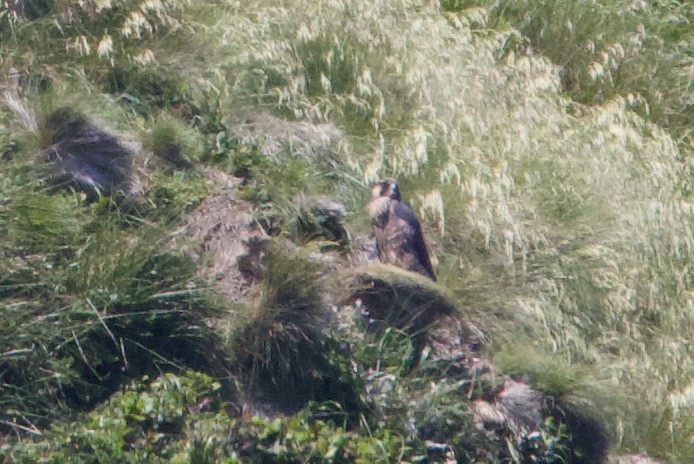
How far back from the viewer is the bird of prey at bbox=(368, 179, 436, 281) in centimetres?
559

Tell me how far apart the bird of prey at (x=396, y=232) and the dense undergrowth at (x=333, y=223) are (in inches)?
9.3

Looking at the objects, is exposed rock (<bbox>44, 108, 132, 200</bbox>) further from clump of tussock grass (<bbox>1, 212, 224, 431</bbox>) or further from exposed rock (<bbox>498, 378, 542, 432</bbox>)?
exposed rock (<bbox>498, 378, 542, 432</bbox>)

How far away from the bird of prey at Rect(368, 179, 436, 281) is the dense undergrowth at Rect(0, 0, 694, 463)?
235 mm

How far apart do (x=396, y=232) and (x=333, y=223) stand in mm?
467

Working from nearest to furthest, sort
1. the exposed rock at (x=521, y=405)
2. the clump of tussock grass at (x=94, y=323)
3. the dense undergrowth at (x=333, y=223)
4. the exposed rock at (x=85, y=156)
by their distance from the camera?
the clump of tussock grass at (x=94, y=323), the dense undergrowth at (x=333, y=223), the exposed rock at (x=521, y=405), the exposed rock at (x=85, y=156)

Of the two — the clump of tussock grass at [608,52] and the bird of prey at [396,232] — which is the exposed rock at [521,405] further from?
the clump of tussock grass at [608,52]

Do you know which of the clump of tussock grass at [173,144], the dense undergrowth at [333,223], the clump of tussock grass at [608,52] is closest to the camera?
the dense undergrowth at [333,223]

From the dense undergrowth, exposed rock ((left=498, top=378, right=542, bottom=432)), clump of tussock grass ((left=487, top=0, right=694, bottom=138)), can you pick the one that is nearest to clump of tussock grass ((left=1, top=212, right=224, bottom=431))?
the dense undergrowth

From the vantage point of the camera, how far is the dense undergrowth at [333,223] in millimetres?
4801

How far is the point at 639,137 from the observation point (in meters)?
7.35

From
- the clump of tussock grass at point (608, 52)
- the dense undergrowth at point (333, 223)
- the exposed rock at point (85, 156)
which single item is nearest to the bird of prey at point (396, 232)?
the dense undergrowth at point (333, 223)

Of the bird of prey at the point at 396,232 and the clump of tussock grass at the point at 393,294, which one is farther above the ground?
the bird of prey at the point at 396,232

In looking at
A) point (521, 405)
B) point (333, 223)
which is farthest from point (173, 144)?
point (521, 405)

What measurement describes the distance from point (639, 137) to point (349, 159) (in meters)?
2.05
